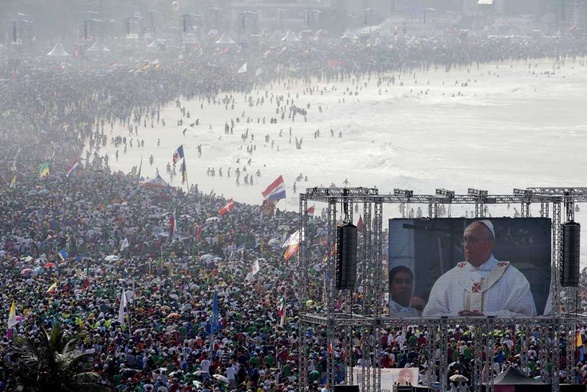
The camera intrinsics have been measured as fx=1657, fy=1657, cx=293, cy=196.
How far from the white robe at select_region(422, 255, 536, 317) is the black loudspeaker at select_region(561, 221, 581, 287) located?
71 centimetres

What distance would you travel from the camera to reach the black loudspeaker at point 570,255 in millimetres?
29453

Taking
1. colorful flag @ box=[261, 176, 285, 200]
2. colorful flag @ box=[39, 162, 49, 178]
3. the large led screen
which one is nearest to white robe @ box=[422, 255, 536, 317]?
the large led screen

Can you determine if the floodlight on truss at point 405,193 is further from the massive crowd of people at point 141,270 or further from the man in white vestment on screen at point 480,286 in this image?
the massive crowd of people at point 141,270

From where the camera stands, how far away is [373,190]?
30016 millimetres

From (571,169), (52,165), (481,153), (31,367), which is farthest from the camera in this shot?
(481,153)

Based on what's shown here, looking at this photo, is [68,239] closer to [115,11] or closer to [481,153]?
[481,153]

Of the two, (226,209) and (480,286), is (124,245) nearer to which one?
(226,209)

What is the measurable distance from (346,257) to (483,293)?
2.70m

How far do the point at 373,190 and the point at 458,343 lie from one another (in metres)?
3.80

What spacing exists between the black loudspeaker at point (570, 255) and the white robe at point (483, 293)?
0.71 meters

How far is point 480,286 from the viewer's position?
2953cm

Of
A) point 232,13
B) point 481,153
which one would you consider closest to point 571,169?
point 481,153

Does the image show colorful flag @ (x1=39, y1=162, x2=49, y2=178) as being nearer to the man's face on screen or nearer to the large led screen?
the large led screen

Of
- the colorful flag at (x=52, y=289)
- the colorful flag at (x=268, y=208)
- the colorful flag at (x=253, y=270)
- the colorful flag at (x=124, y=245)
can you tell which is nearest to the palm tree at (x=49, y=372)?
the colorful flag at (x=52, y=289)
